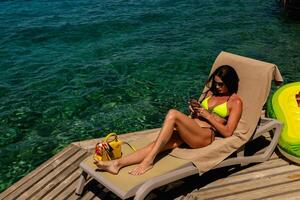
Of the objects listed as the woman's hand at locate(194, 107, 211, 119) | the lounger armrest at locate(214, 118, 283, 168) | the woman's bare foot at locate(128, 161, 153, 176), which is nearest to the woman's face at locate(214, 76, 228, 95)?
the woman's hand at locate(194, 107, 211, 119)

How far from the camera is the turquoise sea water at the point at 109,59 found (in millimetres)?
10266

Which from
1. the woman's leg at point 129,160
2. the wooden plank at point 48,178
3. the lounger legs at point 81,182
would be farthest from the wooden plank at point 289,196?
→ the wooden plank at point 48,178

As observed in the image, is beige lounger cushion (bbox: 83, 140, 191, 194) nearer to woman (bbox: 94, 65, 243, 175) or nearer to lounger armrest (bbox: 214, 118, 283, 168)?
woman (bbox: 94, 65, 243, 175)

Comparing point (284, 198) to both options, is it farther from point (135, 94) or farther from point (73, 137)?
point (135, 94)

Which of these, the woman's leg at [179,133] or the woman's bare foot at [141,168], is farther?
the woman's leg at [179,133]

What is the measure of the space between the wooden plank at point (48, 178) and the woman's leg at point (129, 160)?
134 cm

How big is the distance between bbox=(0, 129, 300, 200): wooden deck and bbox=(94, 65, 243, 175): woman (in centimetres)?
59

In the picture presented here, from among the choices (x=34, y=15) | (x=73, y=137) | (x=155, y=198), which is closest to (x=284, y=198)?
(x=155, y=198)

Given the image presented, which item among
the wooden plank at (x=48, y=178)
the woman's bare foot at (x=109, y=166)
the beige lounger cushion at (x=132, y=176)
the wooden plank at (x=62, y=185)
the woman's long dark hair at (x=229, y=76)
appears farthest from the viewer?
the woman's long dark hair at (x=229, y=76)

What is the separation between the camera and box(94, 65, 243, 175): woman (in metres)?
5.67

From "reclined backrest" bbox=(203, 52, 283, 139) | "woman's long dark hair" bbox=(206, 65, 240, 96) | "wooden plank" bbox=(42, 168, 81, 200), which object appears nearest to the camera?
"wooden plank" bbox=(42, 168, 81, 200)

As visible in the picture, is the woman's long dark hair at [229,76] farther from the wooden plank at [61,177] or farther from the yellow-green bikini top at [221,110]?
the wooden plank at [61,177]

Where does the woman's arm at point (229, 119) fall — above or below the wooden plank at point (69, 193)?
above

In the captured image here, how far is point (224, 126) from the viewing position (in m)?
6.21
